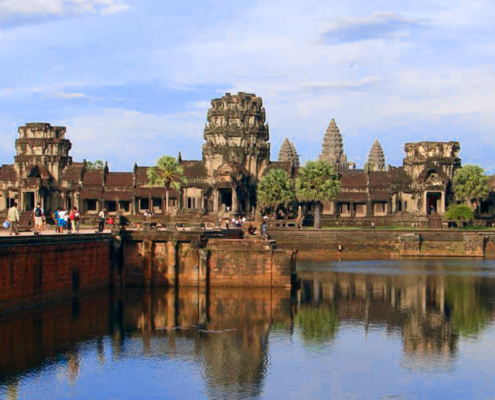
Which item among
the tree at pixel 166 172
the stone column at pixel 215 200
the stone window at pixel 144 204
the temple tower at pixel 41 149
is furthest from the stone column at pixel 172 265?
the temple tower at pixel 41 149

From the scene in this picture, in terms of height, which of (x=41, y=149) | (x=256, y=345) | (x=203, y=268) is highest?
(x=41, y=149)

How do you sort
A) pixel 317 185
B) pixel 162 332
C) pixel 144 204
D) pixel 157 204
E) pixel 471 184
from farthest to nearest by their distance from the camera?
pixel 144 204 < pixel 157 204 < pixel 471 184 < pixel 317 185 < pixel 162 332

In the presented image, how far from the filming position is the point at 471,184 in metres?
105

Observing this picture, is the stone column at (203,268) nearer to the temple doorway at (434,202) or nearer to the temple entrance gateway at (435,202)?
the temple entrance gateway at (435,202)

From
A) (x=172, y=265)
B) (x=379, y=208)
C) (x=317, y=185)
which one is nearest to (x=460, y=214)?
(x=379, y=208)

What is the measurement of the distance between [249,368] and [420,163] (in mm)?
81348

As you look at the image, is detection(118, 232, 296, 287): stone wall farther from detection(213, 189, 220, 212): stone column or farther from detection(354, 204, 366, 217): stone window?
detection(354, 204, 366, 217): stone window

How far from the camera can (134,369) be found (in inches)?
1329

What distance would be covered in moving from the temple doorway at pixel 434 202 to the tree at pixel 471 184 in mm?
2752

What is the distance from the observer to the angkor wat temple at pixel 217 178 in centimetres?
10662

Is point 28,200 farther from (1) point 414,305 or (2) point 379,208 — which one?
(1) point 414,305

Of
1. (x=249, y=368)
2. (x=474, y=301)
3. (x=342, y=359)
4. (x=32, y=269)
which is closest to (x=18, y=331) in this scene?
(x=32, y=269)

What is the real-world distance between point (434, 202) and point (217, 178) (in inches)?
1188

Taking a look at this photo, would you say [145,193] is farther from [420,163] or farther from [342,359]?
[342,359]
